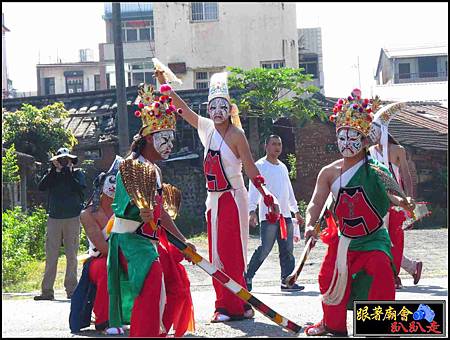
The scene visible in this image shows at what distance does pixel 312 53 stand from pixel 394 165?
42654 mm

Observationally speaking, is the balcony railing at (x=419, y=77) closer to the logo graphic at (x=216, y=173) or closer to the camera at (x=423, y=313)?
the logo graphic at (x=216, y=173)

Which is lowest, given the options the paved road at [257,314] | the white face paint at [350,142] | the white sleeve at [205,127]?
the paved road at [257,314]

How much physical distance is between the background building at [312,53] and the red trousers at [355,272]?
4061cm

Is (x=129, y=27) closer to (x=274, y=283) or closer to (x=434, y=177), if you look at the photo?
(x=434, y=177)

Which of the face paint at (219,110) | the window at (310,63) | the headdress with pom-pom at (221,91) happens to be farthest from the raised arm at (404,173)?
the window at (310,63)

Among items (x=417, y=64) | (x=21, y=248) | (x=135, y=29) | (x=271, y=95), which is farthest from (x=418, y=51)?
(x=21, y=248)

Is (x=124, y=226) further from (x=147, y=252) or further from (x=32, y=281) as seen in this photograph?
(x=32, y=281)

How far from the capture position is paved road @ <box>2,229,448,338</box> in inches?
350

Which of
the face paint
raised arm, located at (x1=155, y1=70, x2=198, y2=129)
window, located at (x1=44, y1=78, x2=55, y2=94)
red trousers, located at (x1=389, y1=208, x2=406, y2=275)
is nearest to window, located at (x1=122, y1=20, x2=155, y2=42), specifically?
window, located at (x1=44, y1=78, x2=55, y2=94)

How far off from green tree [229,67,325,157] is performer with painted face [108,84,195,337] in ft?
59.1

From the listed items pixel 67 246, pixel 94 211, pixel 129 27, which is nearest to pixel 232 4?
pixel 129 27

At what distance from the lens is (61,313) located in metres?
10.3

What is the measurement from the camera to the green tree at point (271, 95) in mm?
26391

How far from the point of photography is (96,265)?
908cm
